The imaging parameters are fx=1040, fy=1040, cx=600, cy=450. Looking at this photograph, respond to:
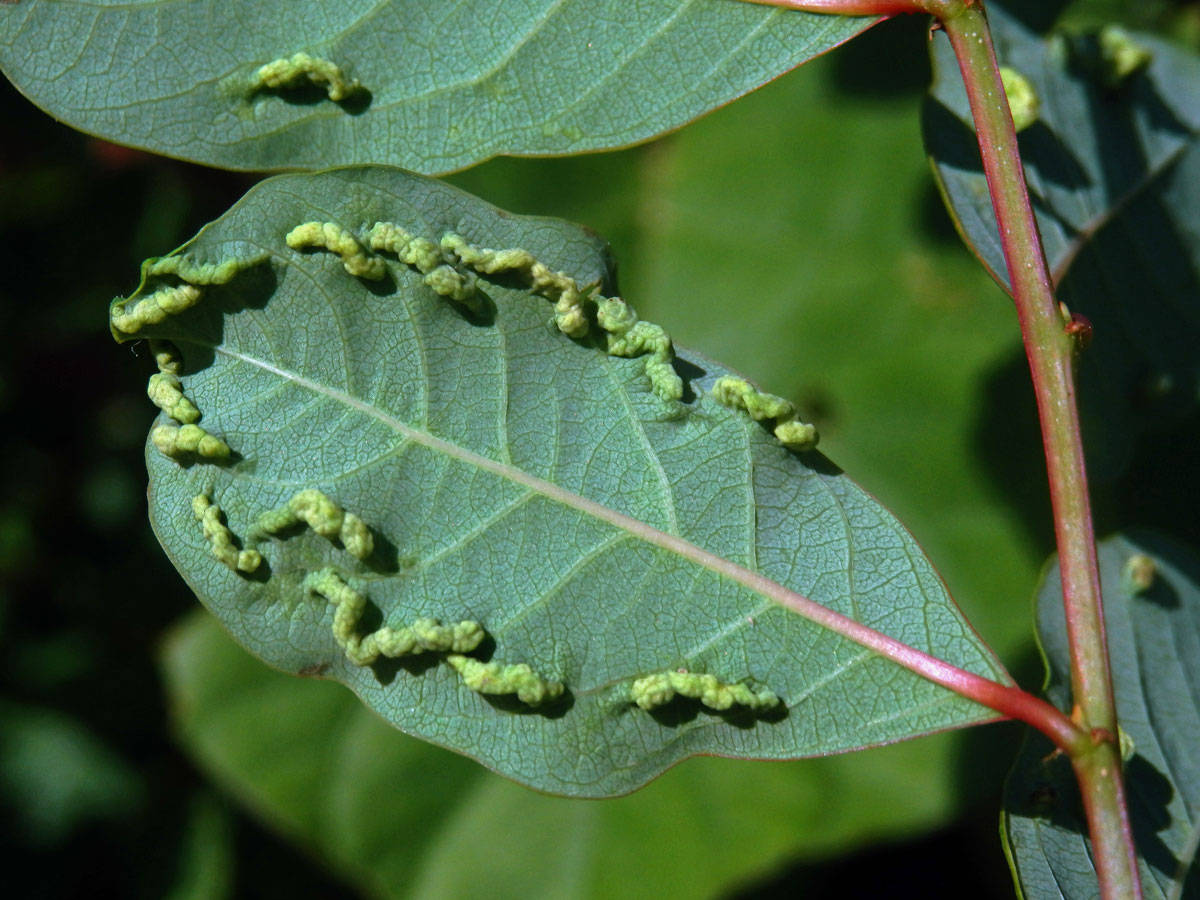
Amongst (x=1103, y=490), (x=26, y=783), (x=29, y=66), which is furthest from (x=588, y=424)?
(x=26, y=783)

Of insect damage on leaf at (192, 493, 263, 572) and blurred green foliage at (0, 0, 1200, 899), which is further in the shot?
blurred green foliage at (0, 0, 1200, 899)

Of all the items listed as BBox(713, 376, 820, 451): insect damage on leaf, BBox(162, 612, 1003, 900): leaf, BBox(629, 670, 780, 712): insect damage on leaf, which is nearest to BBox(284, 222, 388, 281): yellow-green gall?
BBox(713, 376, 820, 451): insect damage on leaf

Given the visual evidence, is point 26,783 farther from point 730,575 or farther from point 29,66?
point 730,575

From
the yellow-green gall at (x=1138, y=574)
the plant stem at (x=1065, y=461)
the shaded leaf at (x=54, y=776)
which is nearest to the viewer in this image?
the plant stem at (x=1065, y=461)

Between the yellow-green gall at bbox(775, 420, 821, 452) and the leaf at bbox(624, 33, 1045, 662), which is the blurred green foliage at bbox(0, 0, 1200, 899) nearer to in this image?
the leaf at bbox(624, 33, 1045, 662)

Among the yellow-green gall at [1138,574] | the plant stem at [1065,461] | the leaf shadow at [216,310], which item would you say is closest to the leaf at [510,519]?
the leaf shadow at [216,310]

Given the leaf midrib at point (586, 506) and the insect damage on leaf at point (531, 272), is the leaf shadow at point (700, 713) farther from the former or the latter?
the insect damage on leaf at point (531, 272)
